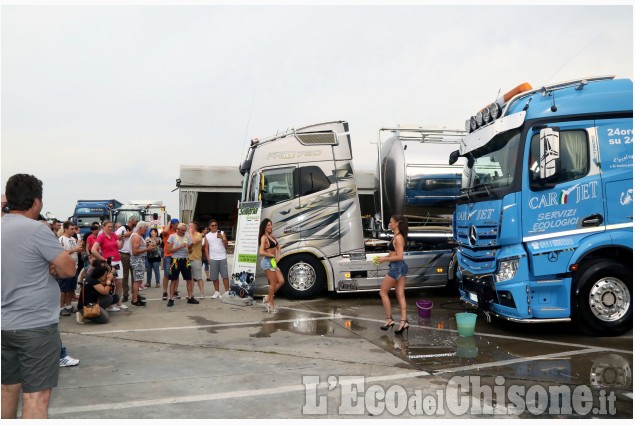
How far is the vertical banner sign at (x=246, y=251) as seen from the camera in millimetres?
10953

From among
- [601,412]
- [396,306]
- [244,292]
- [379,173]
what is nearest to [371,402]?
[601,412]

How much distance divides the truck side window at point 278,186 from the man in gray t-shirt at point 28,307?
25.1ft

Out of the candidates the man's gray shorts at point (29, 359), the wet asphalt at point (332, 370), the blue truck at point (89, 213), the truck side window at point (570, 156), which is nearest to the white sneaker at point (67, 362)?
the wet asphalt at point (332, 370)

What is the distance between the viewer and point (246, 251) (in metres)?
11.1

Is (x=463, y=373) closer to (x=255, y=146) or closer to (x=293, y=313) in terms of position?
(x=293, y=313)

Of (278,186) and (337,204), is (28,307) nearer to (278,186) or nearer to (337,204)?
(278,186)

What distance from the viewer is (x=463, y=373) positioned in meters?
5.77

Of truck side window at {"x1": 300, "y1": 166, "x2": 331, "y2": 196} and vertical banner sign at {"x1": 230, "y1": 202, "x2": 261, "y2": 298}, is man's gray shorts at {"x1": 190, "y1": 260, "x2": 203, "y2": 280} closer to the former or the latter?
vertical banner sign at {"x1": 230, "y1": 202, "x2": 261, "y2": 298}

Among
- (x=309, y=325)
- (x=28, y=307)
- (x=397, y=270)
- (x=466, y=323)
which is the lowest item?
(x=309, y=325)

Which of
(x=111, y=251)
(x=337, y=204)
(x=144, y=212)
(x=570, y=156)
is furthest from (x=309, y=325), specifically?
(x=144, y=212)

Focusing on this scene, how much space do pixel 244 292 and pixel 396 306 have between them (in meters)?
3.10

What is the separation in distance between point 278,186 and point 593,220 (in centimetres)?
603

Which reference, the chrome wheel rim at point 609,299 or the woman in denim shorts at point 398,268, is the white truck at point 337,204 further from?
the chrome wheel rim at point 609,299
